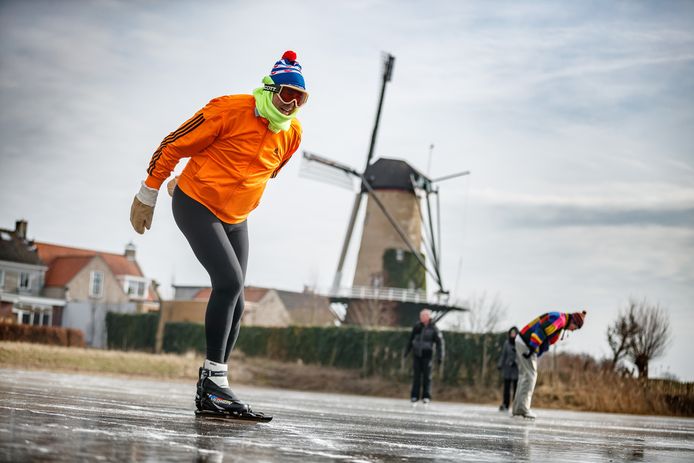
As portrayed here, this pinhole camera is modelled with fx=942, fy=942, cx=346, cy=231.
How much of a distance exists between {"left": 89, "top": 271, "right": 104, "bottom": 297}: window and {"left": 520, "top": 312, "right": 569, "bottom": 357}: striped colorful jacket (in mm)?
51435

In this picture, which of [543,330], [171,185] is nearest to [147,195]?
[171,185]

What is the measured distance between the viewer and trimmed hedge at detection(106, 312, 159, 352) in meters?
44.1

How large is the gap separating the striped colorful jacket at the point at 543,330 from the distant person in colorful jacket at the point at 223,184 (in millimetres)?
6647

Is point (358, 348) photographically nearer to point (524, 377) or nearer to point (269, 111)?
point (524, 377)

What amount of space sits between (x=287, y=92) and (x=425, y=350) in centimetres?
1316

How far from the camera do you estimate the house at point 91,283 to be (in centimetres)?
5625

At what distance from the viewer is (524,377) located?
12.1 metres

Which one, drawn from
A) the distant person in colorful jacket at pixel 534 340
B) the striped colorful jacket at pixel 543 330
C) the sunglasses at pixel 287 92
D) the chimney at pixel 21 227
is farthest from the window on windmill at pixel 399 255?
the sunglasses at pixel 287 92

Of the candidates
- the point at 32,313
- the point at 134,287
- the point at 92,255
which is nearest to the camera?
the point at 32,313

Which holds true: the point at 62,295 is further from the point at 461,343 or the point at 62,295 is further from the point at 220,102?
the point at 220,102

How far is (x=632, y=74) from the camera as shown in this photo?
36.1 meters

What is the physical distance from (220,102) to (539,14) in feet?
104

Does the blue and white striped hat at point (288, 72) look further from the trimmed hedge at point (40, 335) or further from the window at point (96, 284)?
the window at point (96, 284)

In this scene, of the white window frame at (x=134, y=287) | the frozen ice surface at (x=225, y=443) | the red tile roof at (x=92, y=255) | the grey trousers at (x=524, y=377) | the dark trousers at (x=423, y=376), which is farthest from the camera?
the white window frame at (x=134, y=287)
